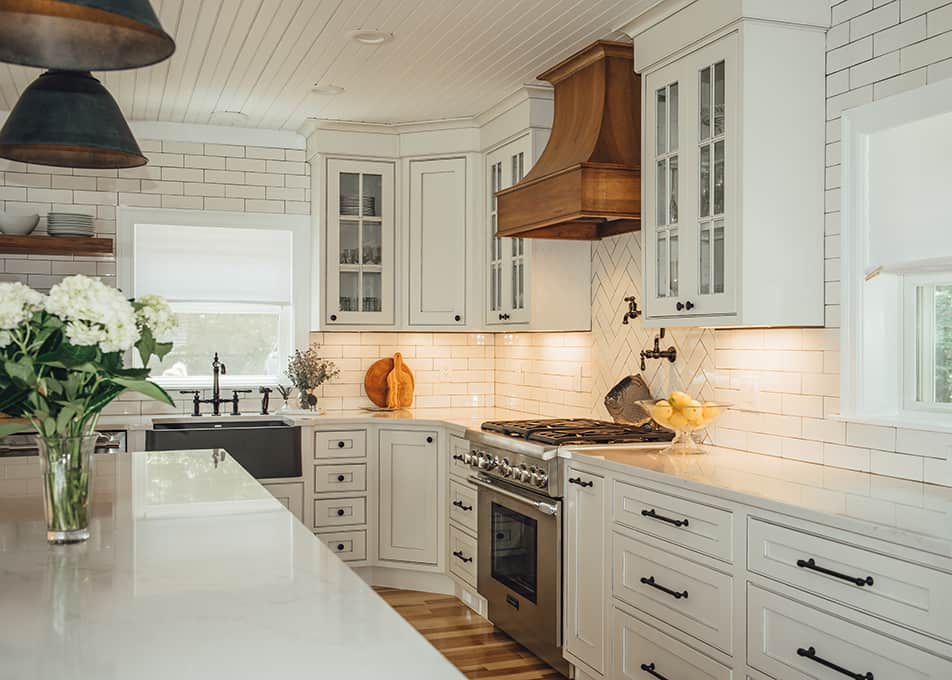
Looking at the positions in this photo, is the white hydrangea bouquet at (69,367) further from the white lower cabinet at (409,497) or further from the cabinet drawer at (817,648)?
the white lower cabinet at (409,497)

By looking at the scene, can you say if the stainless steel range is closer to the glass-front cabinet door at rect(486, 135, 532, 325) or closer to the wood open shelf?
the glass-front cabinet door at rect(486, 135, 532, 325)

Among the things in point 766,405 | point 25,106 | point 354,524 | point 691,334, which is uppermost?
point 25,106

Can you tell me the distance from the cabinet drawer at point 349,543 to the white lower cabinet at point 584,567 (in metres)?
1.90

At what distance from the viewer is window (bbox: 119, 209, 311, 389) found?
5.81 metres

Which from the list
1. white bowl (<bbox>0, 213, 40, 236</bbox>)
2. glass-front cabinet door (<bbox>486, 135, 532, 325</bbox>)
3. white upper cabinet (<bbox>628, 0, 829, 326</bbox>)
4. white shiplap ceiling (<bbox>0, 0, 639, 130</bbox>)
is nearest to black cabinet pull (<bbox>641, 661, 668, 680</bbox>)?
white upper cabinet (<bbox>628, 0, 829, 326</bbox>)

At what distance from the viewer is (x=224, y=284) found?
236 inches

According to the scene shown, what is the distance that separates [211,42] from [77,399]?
263 cm

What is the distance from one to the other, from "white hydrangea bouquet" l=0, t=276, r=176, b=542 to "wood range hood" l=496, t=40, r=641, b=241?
220cm

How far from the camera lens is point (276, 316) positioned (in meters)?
6.12

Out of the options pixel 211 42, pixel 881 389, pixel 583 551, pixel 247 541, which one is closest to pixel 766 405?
pixel 881 389

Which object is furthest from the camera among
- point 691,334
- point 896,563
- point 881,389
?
point 691,334

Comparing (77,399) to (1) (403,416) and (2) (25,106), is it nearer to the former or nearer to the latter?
(2) (25,106)

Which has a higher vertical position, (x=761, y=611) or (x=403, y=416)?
(x=403, y=416)

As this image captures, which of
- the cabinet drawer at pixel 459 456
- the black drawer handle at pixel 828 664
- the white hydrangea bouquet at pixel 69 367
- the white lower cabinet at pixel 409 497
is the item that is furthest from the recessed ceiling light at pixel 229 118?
the black drawer handle at pixel 828 664
